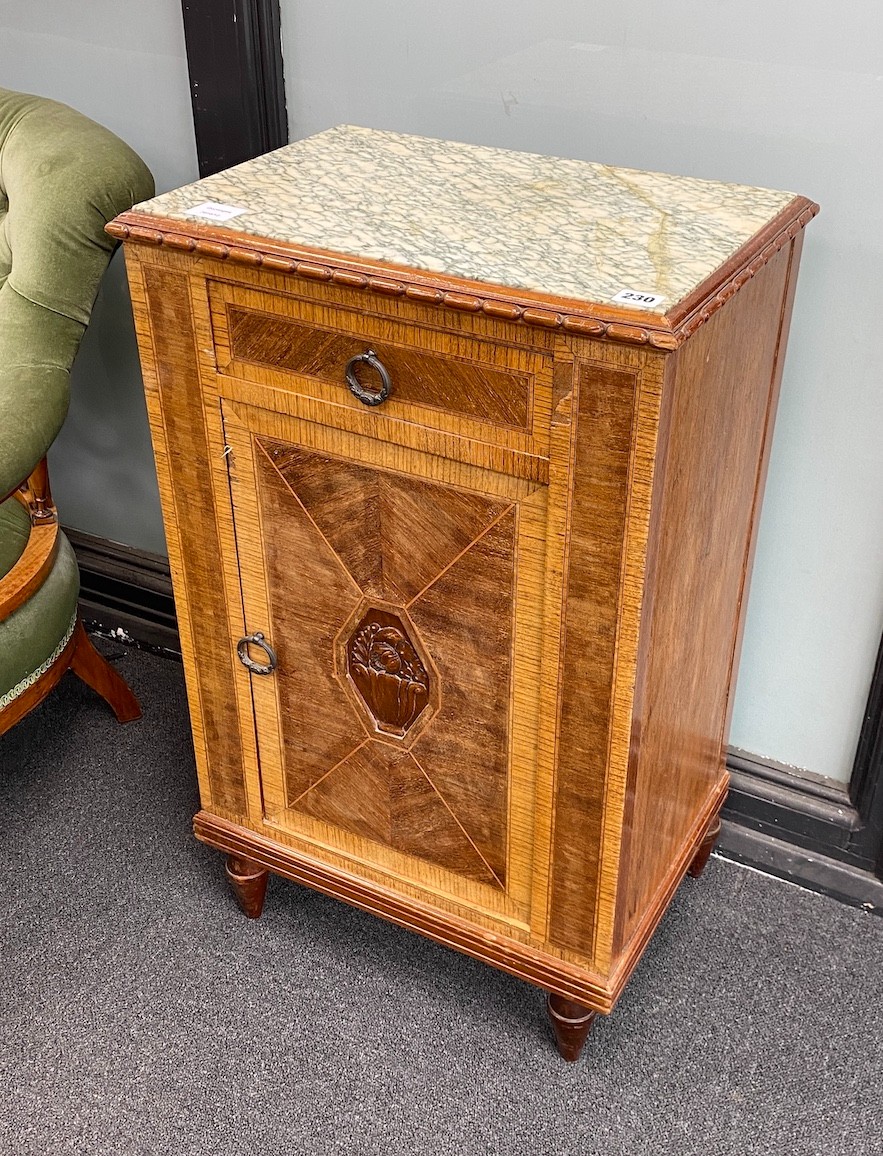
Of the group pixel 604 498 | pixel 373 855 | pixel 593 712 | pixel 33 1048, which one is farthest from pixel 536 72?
pixel 33 1048

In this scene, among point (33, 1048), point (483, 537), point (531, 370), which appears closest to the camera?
point (531, 370)

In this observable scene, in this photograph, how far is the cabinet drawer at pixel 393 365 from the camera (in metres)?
1.08

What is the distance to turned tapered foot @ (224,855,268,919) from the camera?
1.61 meters

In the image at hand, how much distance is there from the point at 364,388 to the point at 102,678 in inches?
38.9

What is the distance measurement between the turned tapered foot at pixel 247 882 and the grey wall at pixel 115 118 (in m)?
0.73

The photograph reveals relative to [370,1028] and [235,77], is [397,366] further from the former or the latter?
[370,1028]

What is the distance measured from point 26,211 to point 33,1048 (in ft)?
3.44

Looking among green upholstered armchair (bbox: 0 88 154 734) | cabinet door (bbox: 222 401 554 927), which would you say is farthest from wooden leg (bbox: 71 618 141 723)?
cabinet door (bbox: 222 401 554 927)

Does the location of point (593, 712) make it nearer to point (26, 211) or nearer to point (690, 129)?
point (690, 129)

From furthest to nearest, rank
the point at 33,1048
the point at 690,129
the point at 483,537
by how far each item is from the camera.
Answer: the point at 33,1048
the point at 690,129
the point at 483,537

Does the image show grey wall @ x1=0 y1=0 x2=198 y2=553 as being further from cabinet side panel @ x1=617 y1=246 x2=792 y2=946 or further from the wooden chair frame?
cabinet side panel @ x1=617 y1=246 x2=792 y2=946

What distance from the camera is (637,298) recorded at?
39.6 inches

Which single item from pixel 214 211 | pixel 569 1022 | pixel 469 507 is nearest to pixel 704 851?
pixel 569 1022

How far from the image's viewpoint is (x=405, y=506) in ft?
3.98
